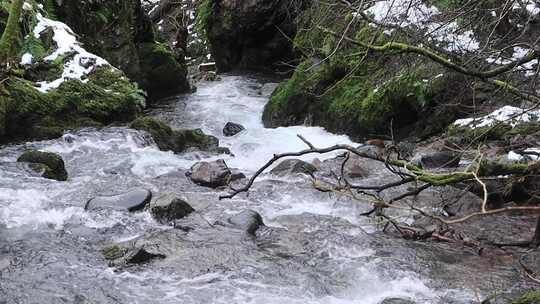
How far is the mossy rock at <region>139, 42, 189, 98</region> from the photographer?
1453cm

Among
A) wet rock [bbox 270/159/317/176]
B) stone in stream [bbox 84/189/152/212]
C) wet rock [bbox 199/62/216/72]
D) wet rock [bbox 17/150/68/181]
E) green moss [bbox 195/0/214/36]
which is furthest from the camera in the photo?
wet rock [bbox 199/62/216/72]

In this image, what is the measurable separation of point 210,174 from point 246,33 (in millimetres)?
12630

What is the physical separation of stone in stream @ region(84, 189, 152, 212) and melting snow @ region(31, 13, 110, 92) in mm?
4130

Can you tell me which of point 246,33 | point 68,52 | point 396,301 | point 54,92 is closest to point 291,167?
point 396,301

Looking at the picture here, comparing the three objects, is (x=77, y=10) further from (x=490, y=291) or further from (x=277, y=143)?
(x=490, y=291)

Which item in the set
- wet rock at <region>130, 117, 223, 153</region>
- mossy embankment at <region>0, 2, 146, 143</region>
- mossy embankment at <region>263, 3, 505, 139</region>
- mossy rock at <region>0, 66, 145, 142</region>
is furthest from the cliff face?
wet rock at <region>130, 117, 223, 153</region>

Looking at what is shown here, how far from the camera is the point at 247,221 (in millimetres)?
6094

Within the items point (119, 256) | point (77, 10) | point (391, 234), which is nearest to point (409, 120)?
point (391, 234)

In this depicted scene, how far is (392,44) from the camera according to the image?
4141 mm

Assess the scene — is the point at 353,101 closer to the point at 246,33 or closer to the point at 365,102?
the point at 365,102

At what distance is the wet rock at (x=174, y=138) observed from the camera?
941 cm

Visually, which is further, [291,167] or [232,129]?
[232,129]

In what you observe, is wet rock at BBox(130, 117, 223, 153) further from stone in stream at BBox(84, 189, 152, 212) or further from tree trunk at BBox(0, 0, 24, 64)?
tree trunk at BBox(0, 0, 24, 64)

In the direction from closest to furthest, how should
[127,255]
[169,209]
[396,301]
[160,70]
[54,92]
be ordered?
[396,301]
[127,255]
[169,209]
[54,92]
[160,70]
